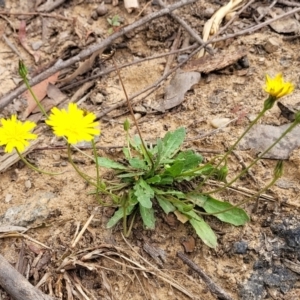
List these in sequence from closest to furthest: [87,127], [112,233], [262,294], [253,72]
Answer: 1. [87,127]
2. [262,294]
3. [112,233]
4. [253,72]

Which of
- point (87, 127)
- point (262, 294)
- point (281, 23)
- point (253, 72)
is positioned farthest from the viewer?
point (281, 23)

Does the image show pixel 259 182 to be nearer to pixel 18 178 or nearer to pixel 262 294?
pixel 262 294

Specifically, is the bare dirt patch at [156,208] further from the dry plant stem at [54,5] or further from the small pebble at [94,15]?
the dry plant stem at [54,5]

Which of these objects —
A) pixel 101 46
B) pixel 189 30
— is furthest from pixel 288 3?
pixel 101 46

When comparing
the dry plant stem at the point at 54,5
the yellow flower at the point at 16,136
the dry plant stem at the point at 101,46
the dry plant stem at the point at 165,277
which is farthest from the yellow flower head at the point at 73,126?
the dry plant stem at the point at 54,5

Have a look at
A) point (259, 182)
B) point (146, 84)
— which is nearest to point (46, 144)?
point (146, 84)

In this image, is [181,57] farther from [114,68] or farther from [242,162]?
[242,162]
